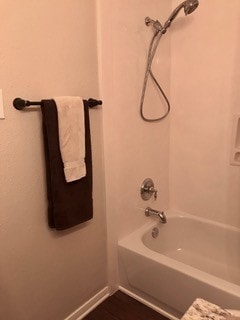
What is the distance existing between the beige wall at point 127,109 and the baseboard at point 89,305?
0.10 metres

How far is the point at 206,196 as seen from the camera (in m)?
2.08

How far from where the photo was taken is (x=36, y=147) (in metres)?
1.29

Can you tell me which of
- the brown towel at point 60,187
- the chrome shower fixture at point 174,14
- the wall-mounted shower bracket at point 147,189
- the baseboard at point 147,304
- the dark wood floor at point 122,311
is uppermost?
the chrome shower fixture at point 174,14

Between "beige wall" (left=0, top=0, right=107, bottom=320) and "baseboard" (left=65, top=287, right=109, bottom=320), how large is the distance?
0.07 meters

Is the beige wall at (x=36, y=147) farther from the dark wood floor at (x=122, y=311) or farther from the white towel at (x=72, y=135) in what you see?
the dark wood floor at (x=122, y=311)

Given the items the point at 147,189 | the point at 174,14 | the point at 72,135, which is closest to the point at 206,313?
the point at 72,135

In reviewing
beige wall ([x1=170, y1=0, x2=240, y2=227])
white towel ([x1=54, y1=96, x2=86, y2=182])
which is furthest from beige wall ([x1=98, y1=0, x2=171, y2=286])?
white towel ([x1=54, y1=96, x2=86, y2=182])

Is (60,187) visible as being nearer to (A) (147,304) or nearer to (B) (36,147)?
(B) (36,147)

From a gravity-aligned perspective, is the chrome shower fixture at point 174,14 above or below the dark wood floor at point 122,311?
above

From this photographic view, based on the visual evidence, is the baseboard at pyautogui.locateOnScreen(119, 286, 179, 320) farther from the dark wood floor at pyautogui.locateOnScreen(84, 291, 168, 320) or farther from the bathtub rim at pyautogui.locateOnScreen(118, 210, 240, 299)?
the bathtub rim at pyautogui.locateOnScreen(118, 210, 240, 299)

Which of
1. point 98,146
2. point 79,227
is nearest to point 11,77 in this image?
point 98,146

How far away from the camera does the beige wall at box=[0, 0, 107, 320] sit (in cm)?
117

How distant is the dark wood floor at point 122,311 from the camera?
1653 mm

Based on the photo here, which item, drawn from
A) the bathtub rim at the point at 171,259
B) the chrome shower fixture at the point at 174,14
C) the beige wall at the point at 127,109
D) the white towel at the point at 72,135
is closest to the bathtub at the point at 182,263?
the bathtub rim at the point at 171,259
